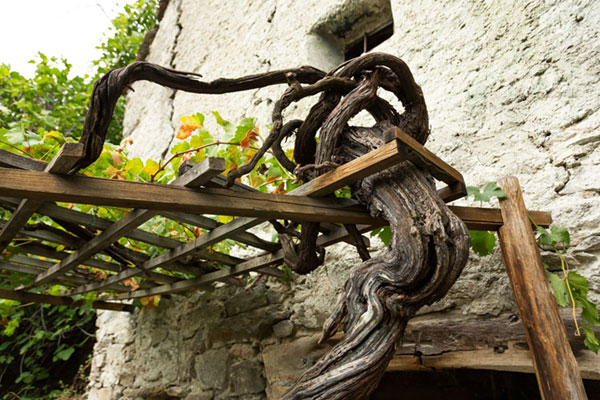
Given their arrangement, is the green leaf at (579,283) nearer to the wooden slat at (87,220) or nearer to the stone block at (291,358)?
the stone block at (291,358)

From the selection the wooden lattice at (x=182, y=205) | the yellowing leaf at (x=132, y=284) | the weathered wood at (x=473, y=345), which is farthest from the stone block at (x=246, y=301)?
the weathered wood at (x=473, y=345)

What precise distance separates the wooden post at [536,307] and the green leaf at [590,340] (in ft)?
0.29

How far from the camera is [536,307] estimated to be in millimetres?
1173

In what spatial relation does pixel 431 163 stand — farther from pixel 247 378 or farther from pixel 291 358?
pixel 247 378

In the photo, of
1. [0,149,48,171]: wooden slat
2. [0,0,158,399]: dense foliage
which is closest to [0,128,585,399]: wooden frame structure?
[0,149,48,171]: wooden slat

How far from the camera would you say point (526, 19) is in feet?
5.74

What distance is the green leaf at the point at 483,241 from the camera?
4.54 feet

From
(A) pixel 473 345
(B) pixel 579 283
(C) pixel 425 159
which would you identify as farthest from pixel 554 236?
(C) pixel 425 159

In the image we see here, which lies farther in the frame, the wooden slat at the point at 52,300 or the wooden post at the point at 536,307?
the wooden slat at the point at 52,300

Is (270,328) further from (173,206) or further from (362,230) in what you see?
(173,206)

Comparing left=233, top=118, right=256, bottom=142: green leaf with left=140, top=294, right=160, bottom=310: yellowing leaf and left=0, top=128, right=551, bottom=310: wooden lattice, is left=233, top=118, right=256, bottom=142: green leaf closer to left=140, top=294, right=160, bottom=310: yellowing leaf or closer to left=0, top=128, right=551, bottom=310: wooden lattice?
left=0, top=128, right=551, bottom=310: wooden lattice

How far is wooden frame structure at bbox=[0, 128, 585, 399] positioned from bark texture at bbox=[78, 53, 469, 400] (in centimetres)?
5

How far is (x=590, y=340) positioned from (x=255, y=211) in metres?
0.97

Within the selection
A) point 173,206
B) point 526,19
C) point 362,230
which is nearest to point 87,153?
point 173,206
